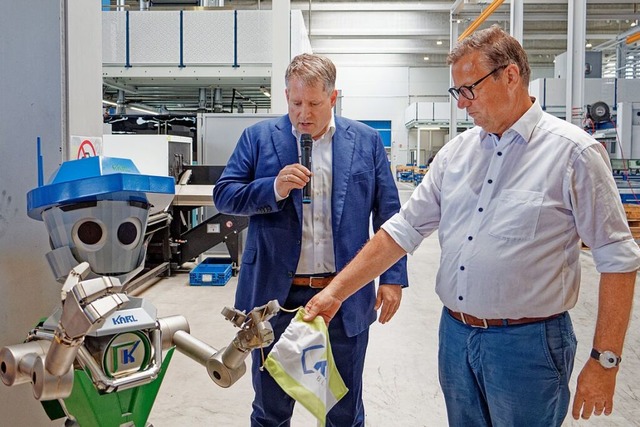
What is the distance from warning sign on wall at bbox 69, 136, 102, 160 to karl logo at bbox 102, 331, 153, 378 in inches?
28.2

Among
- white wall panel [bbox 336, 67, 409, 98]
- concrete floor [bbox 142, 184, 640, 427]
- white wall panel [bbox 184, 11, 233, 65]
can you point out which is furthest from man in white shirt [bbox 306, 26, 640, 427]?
white wall panel [bbox 336, 67, 409, 98]

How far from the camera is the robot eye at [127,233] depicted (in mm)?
1211

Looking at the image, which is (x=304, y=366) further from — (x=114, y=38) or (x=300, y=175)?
(x=114, y=38)

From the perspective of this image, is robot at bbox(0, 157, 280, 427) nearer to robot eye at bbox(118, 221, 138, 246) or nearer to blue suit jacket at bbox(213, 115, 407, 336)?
robot eye at bbox(118, 221, 138, 246)

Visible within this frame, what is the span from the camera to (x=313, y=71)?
1824 mm

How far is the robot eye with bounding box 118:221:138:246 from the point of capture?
1211 millimetres

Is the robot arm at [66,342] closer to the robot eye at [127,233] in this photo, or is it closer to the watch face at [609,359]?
the robot eye at [127,233]

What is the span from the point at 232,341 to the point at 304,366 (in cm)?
22

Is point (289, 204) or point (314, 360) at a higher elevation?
point (289, 204)

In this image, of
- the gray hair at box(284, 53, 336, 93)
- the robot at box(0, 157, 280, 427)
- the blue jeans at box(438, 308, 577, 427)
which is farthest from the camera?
the gray hair at box(284, 53, 336, 93)

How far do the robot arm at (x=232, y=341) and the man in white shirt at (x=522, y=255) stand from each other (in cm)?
30

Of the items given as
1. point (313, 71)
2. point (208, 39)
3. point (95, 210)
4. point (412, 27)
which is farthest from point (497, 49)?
point (412, 27)

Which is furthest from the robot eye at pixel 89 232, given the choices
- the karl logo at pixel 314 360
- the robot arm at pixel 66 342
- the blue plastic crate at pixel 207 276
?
the blue plastic crate at pixel 207 276

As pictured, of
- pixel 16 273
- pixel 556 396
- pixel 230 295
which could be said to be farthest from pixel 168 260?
pixel 556 396
